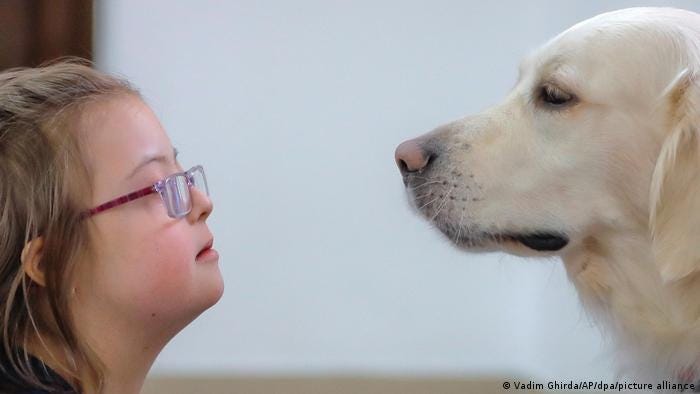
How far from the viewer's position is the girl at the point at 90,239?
90 centimetres

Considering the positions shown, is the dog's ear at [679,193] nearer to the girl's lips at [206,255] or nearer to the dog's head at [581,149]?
the dog's head at [581,149]

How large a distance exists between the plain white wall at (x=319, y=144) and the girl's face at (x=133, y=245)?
44.0 inches

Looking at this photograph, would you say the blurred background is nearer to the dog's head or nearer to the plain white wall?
the plain white wall

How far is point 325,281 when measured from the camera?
2102 mm

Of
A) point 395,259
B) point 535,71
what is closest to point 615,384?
point 535,71

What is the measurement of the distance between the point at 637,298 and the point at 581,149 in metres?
0.20

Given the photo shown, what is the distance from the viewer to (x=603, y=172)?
3.32ft

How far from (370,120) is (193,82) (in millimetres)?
446

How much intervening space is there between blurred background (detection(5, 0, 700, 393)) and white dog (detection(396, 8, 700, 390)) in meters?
0.97

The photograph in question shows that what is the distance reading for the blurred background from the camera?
81.0 inches

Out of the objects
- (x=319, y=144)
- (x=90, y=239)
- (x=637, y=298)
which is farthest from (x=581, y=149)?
(x=319, y=144)

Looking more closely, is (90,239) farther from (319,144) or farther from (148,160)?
(319,144)

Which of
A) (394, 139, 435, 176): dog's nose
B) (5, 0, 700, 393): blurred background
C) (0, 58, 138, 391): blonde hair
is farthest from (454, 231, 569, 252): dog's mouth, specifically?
(5, 0, 700, 393): blurred background

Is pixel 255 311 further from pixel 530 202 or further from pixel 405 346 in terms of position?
pixel 530 202
